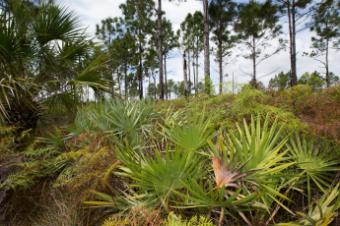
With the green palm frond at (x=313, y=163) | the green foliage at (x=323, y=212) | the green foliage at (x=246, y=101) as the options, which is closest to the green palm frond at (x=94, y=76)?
the green foliage at (x=246, y=101)

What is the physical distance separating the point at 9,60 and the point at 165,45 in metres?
27.2

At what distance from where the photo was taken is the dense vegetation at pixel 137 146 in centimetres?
380

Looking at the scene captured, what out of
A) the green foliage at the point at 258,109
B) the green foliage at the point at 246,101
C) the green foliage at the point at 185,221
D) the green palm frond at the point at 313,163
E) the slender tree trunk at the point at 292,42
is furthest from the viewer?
the slender tree trunk at the point at 292,42

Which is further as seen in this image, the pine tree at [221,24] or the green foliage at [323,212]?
the pine tree at [221,24]

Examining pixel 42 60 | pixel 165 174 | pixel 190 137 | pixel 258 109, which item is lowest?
pixel 165 174

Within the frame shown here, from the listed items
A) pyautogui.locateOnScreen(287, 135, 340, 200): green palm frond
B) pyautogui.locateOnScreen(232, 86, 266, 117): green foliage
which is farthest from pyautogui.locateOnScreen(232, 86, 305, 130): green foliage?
pyautogui.locateOnScreen(287, 135, 340, 200): green palm frond

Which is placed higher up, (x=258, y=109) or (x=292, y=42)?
(x=292, y=42)

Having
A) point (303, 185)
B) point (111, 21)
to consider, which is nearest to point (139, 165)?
point (303, 185)

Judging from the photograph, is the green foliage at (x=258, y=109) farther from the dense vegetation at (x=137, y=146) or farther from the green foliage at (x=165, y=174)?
the green foliage at (x=165, y=174)

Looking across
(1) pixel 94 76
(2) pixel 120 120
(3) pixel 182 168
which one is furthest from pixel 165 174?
(1) pixel 94 76

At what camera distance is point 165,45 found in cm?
3325

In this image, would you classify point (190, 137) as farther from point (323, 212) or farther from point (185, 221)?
point (323, 212)

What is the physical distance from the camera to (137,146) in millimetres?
4996

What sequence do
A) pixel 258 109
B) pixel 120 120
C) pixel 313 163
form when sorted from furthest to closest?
pixel 120 120 < pixel 258 109 < pixel 313 163
